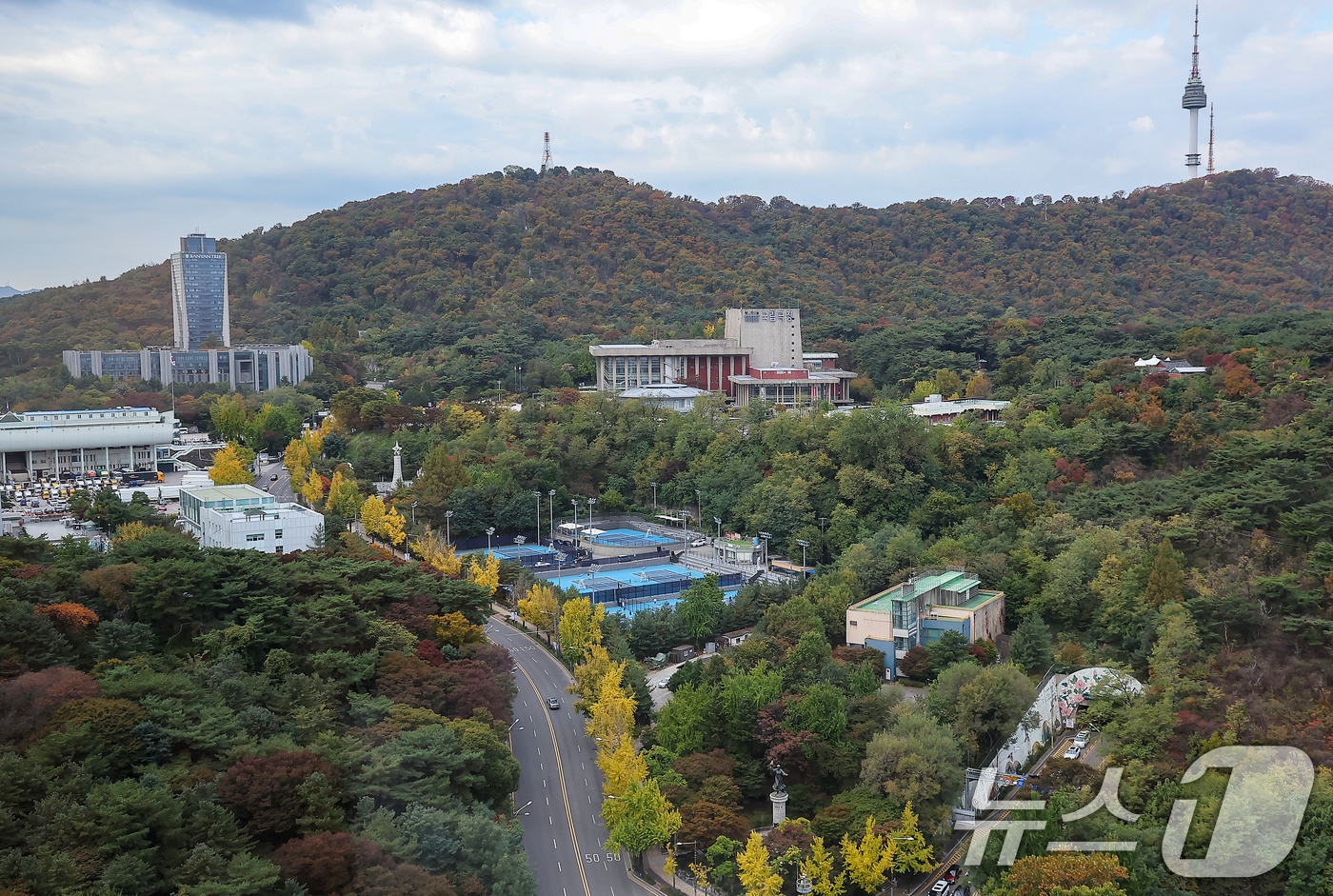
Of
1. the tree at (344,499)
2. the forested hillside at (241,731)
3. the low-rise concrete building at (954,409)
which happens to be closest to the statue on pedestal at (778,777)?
the forested hillside at (241,731)

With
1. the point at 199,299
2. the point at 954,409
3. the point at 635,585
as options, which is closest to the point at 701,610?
the point at 635,585

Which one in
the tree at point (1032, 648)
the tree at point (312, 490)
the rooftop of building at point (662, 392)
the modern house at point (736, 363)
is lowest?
the tree at point (1032, 648)

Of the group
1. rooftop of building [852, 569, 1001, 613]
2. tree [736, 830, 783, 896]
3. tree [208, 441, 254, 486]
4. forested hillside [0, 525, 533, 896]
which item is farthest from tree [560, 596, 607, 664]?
tree [208, 441, 254, 486]

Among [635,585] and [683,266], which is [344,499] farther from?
[683,266]

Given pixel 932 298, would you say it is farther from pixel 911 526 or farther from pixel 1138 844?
pixel 1138 844

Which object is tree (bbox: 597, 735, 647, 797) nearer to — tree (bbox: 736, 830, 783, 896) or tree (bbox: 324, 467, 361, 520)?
tree (bbox: 736, 830, 783, 896)

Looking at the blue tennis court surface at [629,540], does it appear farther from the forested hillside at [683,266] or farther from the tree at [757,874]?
the forested hillside at [683,266]
